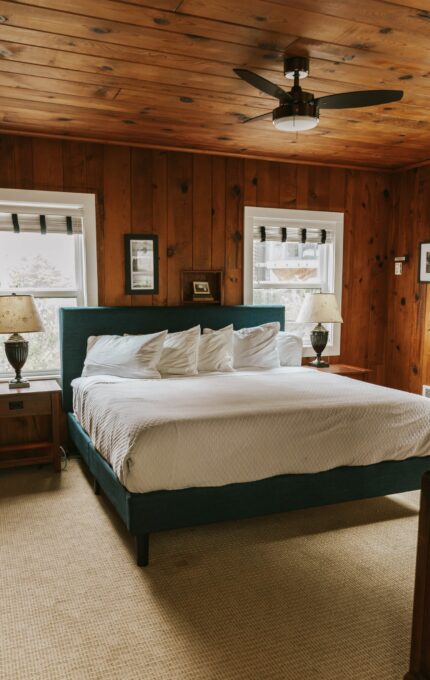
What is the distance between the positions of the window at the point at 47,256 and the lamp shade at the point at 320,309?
193cm

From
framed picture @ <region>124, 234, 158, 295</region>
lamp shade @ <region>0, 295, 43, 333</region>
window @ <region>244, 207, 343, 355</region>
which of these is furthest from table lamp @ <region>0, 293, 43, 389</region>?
window @ <region>244, 207, 343, 355</region>

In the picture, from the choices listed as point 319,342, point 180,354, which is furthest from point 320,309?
point 180,354

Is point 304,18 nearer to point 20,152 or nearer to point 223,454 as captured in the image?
point 223,454

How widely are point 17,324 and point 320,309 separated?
2.63 meters

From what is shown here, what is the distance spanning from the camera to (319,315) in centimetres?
490

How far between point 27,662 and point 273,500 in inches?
54.0

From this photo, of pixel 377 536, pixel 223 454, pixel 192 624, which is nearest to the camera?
pixel 192 624

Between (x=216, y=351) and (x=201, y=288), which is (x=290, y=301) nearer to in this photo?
(x=201, y=288)

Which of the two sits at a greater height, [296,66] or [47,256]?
[296,66]

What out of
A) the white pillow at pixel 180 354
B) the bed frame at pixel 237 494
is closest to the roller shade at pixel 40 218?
the white pillow at pixel 180 354

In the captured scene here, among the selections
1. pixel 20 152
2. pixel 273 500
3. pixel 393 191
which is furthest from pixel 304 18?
pixel 393 191

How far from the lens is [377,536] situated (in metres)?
2.95

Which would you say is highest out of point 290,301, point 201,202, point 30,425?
point 201,202

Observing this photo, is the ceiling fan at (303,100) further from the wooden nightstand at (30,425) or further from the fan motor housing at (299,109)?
the wooden nightstand at (30,425)
